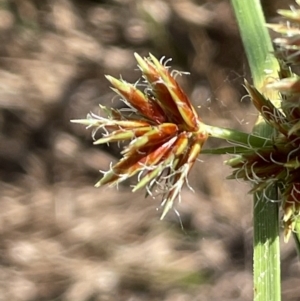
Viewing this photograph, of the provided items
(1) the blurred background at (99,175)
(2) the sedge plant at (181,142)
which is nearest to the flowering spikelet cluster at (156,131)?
(2) the sedge plant at (181,142)

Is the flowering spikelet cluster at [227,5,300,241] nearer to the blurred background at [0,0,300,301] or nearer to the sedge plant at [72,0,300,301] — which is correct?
the sedge plant at [72,0,300,301]

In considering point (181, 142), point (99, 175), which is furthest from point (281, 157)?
point (99, 175)

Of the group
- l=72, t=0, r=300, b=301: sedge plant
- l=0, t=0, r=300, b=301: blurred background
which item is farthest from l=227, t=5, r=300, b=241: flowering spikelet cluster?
l=0, t=0, r=300, b=301: blurred background

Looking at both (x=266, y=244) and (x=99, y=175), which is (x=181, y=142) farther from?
(x=99, y=175)

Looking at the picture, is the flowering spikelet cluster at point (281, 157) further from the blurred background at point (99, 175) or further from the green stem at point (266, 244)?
the blurred background at point (99, 175)

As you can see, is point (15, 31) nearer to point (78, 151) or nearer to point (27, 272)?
point (78, 151)

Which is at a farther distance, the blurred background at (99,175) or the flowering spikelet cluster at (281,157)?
the blurred background at (99,175)

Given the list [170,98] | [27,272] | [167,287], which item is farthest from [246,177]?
[27,272]

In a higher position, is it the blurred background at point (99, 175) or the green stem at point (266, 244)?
the blurred background at point (99, 175)
